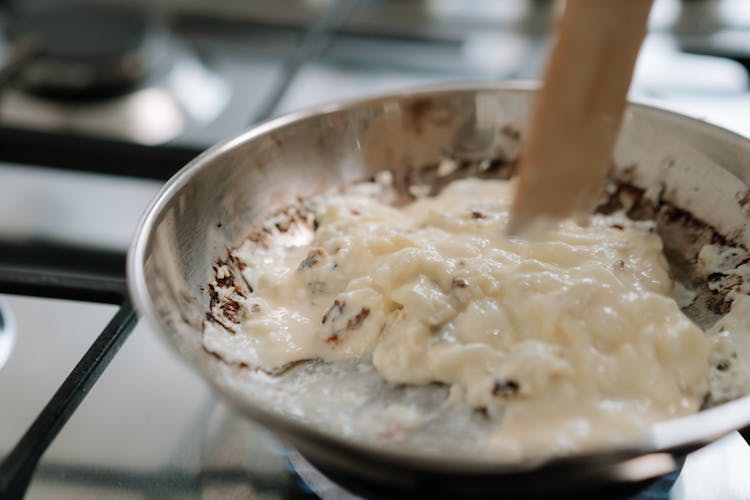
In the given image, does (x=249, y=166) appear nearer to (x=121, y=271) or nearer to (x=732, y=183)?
(x=121, y=271)

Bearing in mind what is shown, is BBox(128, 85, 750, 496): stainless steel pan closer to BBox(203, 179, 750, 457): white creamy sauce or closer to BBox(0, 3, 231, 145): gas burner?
BBox(203, 179, 750, 457): white creamy sauce

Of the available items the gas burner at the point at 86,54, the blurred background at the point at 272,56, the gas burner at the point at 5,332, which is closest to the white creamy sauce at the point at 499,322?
the gas burner at the point at 5,332

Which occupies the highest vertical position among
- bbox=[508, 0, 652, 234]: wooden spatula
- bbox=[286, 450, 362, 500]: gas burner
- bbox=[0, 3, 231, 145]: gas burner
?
bbox=[508, 0, 652, 234]: wooden spatula

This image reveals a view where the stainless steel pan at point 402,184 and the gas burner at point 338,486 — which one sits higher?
the stainless steel pan at point 402,184

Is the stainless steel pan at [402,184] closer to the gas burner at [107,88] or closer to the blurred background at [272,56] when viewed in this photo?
the blurred background at [272,56]

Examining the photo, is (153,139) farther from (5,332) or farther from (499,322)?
(499,322)

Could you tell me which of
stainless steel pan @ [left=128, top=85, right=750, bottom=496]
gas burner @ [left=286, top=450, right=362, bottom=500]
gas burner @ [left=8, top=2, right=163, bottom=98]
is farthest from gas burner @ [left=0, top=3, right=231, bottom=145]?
gas burner @ [left=286, top=450, right=362, bottom=500]

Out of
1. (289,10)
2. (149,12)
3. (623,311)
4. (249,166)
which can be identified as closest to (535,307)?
(623,311)
